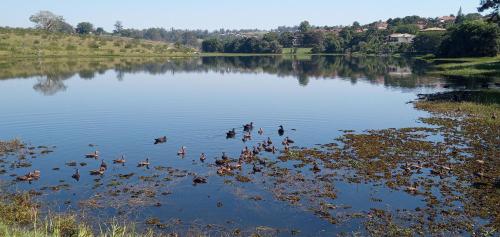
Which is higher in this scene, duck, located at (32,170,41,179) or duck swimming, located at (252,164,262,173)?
duck, located at (32,170,41,179)

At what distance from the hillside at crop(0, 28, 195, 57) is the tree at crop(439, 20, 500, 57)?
120835 millimetres

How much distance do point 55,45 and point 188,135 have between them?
499 ft

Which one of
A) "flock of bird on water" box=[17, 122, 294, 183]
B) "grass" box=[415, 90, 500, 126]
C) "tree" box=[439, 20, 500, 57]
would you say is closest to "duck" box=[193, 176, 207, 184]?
"flock of bird on water" box=[17, 122, 294, 183]

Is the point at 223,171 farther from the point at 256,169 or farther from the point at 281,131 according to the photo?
the point at 281,131

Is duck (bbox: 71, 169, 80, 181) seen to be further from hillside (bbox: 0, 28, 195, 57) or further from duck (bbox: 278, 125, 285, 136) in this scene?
hillside (bbox: 0, 28, 195, 57)

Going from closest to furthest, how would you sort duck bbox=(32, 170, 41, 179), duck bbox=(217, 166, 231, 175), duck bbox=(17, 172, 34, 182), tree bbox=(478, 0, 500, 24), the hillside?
duck bbox=(17, 172, 34, 182) → duck bbox=(32, 170, 41, 179) → duck bbox=(217, 166, 231, 175) → tree bbox=(478, 0, 500, 24) → the hillside

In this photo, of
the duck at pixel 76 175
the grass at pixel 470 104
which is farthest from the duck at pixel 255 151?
the grass at pixel 470 104

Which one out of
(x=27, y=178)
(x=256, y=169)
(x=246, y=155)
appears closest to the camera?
(x=27, y=178)

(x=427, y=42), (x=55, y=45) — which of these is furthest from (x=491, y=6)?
(x=55, y=45)

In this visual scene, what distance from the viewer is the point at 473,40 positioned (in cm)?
12444

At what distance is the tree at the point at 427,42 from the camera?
7014 inches

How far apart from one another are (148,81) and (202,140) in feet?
185

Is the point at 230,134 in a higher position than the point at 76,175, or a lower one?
higher

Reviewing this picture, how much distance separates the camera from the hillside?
158500mm
